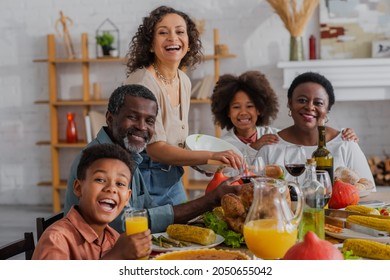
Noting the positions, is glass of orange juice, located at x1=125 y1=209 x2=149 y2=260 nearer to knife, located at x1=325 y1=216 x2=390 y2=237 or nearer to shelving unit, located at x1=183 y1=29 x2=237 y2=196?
knife, located at x1=325 y1=216 x2=390 y2=237

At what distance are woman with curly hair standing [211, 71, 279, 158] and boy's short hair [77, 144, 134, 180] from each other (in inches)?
45.2

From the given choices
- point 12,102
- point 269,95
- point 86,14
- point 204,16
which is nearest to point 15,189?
point 12,102

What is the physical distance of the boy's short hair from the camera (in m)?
1.07

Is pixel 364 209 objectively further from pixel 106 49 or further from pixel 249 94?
pixel 106 49

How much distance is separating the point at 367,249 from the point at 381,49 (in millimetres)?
2735

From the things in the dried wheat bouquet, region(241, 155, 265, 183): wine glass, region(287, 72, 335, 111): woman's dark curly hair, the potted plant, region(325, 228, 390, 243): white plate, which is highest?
the dried wheat bouquet

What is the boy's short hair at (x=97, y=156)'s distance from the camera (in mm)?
1067

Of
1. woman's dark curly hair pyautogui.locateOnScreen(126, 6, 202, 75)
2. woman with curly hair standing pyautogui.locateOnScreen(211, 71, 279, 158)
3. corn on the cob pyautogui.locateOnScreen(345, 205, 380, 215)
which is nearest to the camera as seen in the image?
corn on the cob pyautogui.locateOnScreen(345, 205, 380, 215)

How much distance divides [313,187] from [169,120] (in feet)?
2.91

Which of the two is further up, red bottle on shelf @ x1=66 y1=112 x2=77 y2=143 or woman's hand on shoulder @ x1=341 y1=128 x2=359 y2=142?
woman's hand on shoulder @ x1=341 y1=128 x2=359 y2=142

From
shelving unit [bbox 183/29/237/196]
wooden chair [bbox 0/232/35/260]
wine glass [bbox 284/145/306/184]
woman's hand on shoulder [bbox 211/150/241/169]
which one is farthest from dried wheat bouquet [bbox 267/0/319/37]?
wooden chair [bbox 0/232/35/260]

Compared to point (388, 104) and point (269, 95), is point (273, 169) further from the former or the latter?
point (388, 104)

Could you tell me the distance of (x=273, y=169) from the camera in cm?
142

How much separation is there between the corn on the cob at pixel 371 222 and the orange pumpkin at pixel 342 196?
246 millimetres
